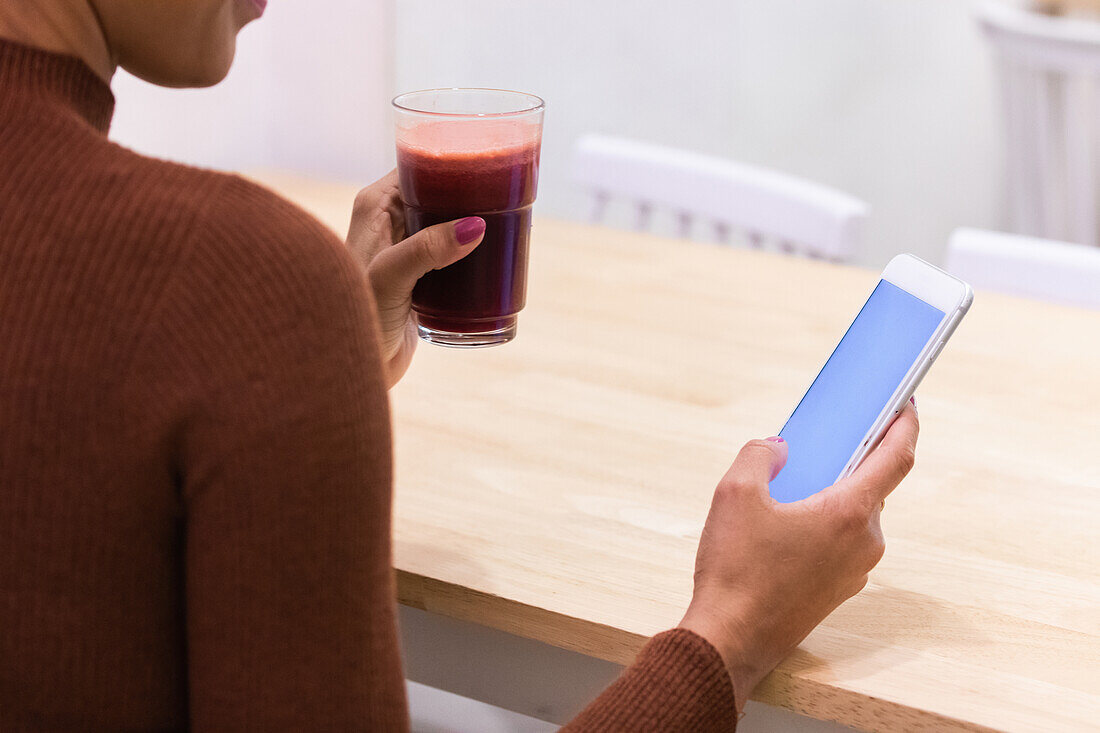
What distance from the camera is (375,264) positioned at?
82cm

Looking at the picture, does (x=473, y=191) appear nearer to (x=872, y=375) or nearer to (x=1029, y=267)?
(x=872, y=375)

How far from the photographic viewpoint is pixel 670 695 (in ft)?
2.00

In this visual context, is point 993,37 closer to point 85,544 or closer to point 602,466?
point 602,466

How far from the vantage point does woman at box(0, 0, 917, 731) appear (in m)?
0.47

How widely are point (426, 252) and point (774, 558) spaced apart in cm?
29

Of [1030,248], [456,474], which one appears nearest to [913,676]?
[456,474]

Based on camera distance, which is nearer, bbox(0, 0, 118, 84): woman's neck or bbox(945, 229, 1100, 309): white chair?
bbox(0, 0, 118, 84): woman's neck

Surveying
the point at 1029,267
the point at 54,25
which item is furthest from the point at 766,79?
the point at 54,25

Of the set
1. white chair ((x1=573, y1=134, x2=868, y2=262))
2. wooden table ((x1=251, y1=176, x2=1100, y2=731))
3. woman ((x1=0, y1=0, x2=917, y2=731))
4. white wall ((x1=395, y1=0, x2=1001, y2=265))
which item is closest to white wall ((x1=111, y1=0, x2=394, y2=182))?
white chair ((x1=573, y1=134, x2=868, y2=262))

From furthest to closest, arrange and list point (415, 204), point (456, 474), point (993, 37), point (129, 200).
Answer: point (993, 37), point (456, 474), point (415, 204), point (129, 200)

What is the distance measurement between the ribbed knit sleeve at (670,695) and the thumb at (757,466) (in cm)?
10

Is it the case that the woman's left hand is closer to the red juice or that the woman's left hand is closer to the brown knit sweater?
the red juice

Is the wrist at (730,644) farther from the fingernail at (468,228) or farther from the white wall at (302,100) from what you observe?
the white wall at (302,100)

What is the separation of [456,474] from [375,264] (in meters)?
0.19
